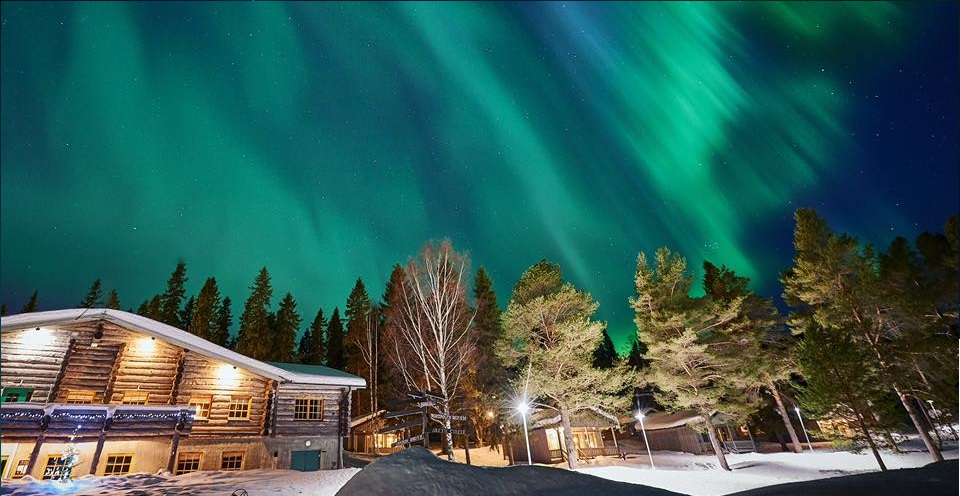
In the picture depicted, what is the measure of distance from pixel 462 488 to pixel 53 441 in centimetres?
1716

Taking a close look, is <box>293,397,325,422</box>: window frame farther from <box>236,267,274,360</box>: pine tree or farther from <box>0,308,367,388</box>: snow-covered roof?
<box>236,267,274,360</box>: pine tree

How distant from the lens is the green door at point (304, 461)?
2075 cm

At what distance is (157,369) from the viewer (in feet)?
66.2

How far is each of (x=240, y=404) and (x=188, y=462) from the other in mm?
3082

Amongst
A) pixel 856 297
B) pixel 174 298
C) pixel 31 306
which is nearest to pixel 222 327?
pixel 174 298

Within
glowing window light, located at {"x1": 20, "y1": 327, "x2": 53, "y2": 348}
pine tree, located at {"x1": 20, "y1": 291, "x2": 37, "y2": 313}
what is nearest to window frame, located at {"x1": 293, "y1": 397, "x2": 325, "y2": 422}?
glowing window light, located at {"x1": 20, "y1": 327, "x2": 53, "y2": 348}

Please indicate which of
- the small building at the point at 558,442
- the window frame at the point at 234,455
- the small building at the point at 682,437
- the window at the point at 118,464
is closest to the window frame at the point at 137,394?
the window at the point at 118,464

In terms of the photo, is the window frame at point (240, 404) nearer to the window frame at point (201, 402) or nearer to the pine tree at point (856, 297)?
the window frame at point (201, 402)

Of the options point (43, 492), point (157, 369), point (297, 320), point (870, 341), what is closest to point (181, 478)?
point (43, 492)

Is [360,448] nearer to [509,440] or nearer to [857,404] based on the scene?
[509,440]

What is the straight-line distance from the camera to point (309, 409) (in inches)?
866

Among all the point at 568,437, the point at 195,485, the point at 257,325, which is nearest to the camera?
the point at 195,485

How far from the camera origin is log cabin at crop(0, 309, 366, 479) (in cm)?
1641

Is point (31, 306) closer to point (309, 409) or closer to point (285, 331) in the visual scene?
point (285, 331)
